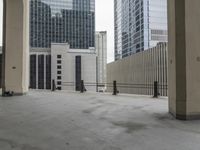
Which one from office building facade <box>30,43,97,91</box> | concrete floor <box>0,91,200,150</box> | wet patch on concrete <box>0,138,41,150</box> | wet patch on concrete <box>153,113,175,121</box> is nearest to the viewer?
wet patch on concrete <box>0,138,41,150</box>

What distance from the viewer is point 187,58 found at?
631 cm

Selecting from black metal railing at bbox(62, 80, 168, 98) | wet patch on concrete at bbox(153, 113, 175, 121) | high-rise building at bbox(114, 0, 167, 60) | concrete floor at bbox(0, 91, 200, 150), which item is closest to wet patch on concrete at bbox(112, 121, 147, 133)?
concrete floor at bbox(0, 91, 200, 150)

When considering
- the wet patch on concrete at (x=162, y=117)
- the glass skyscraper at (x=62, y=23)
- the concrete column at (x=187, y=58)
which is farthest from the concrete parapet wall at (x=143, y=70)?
the concrete column at (x=187, y=58)

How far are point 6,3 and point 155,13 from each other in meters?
73.2

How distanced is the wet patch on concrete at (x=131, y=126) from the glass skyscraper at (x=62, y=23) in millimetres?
68108

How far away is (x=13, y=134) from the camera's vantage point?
4.66 m

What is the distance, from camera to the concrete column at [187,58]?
20.7 ft

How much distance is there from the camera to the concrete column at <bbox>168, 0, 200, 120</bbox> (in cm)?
632

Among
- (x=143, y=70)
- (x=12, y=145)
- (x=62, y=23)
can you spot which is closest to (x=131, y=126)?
(x=12, y=145)

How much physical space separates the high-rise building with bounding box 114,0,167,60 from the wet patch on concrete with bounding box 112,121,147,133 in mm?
69956

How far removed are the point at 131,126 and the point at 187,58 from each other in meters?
2.42

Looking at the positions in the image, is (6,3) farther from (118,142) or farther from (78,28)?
(78,28)

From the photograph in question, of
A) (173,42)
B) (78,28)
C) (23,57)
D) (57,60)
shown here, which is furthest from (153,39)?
(173,42)

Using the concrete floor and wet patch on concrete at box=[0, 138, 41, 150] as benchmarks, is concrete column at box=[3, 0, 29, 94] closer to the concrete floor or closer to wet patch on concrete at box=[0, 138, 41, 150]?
the concrete floor
